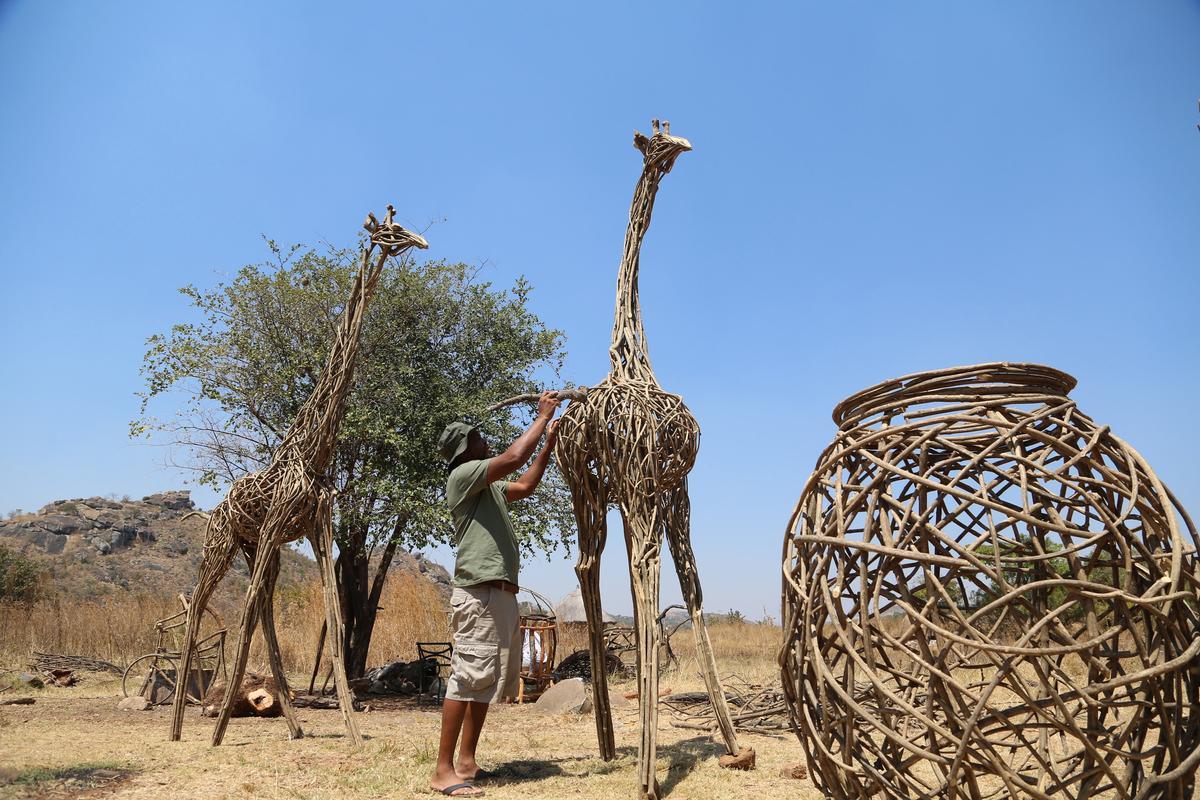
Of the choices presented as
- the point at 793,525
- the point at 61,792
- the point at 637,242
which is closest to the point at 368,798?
the point at 61,792

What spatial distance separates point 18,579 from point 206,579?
16.2m

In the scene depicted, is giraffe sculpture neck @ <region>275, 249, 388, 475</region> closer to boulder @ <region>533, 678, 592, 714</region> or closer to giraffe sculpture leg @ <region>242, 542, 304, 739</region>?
giraffe sculpture leg @ <region>242, 542, 304, 739</region>

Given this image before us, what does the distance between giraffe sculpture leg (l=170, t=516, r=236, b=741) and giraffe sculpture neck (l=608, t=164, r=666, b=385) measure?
3.46m

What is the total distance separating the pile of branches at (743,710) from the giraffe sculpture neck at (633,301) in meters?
2.78

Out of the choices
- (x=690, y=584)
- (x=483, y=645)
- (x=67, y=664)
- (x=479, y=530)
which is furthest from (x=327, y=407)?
(x=67, y=664)

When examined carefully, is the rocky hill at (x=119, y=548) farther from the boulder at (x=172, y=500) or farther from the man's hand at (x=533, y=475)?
the man's hand at (x=533, y=475)

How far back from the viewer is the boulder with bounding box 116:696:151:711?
28.7 ft

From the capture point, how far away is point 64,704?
351 inches

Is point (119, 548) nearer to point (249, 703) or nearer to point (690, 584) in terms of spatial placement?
point (249, 703)

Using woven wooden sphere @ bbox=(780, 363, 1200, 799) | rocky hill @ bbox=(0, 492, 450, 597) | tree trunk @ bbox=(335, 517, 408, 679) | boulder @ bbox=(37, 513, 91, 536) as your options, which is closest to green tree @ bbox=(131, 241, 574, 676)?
tree trunk @ bbox=(335, 517, 408, 679)

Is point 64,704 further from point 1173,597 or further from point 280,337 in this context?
point 1173,597

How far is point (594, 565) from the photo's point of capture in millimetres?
5316

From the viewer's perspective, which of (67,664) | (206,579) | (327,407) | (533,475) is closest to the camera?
(533,475)

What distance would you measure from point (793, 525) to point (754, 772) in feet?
8.77
